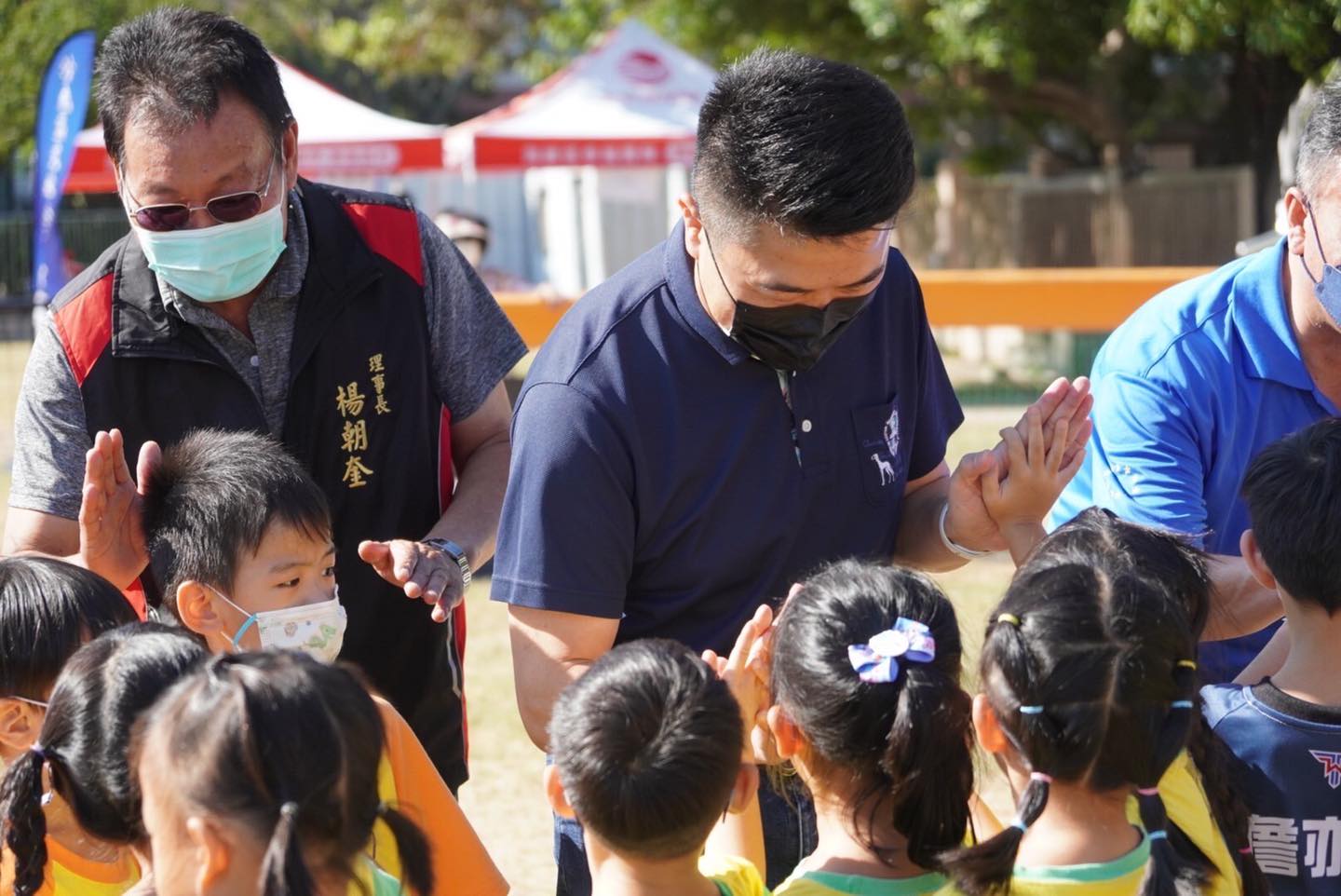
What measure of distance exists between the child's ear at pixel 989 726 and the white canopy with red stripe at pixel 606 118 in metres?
Answer: 11.3

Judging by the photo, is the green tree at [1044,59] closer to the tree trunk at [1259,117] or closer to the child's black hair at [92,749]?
the tree trunk at [1259,117]

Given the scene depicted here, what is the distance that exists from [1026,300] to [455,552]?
791 centimetres

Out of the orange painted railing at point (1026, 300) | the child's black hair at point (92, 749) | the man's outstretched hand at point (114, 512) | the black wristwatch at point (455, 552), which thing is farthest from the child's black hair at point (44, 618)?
the orange painted railing at point (1026, 300)

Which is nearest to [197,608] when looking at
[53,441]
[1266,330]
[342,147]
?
[53,441]

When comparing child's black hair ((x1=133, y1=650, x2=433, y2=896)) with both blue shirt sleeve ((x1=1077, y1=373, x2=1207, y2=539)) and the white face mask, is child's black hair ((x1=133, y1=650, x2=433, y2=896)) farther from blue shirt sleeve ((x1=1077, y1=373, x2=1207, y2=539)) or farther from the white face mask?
blue shirt sleeve ((x1=1077, y1=373, x2=1207, y2=539))

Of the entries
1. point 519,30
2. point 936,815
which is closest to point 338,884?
point 936,815

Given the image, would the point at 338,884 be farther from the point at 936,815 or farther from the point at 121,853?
the point at 936,815

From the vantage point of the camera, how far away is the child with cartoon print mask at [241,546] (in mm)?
2803

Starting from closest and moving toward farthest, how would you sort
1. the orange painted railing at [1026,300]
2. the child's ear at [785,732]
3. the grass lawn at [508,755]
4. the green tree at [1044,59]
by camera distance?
the child's ear at [785,732] < the grass lawn at [508,755] < the orange painted railing at [1026,300] < the green tree at [1044,59]

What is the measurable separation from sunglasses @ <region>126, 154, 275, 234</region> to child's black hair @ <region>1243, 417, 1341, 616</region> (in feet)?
5.97

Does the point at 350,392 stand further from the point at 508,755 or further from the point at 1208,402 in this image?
the point at 508,755

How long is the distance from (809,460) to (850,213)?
465mm

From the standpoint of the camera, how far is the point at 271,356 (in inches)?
122

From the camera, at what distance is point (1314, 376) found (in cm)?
292
